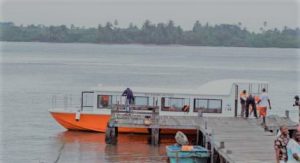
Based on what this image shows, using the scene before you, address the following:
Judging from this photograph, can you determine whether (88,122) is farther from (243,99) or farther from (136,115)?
(243,99)

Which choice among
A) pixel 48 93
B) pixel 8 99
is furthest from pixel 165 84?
pixel 8 99

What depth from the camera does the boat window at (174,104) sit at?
1591 inches

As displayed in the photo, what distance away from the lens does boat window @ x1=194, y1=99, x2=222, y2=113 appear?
1587 inches

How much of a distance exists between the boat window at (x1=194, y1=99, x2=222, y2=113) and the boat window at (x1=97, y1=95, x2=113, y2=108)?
167 inches

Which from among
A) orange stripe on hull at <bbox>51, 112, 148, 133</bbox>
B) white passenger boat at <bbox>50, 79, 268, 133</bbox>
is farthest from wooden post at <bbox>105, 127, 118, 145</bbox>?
orange stripe on hull at <bbox>51, 112, 148, 133</bbox>

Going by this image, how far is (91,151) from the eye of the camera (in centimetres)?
3756

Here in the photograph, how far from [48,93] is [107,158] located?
3776 centimetres

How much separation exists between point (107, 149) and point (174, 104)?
4790mm

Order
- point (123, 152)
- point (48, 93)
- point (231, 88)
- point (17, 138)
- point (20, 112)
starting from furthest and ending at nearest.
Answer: point (48, 93), point (20, 112), point (17, 138), point (231, 88), point (123, 152)

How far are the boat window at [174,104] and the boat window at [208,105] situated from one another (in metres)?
0.49

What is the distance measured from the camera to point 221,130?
3397cm

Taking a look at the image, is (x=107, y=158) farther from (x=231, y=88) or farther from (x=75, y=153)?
(x=231, y=88)

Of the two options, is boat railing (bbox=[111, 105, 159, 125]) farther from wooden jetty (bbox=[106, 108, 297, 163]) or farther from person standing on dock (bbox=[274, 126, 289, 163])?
person standing on dock (bbox=[274, 126, 289, 163])

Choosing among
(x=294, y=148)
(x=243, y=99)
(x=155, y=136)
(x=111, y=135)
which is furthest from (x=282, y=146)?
(x=243, y=99)
